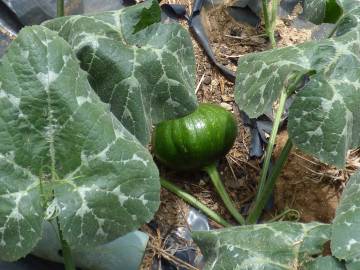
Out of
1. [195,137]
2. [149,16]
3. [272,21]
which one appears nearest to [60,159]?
[149,16]

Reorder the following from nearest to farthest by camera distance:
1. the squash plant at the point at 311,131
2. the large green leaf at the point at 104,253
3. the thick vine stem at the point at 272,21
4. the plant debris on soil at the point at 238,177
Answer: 1. the squash plant at the point at 311,131
2. the large green leaf at the point at 104,253
3. the plant debris on soil at the point at 238,177
4. the thick vine stem at the point at 272,21

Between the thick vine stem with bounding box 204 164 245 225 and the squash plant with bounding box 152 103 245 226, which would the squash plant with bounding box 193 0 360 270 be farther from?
the thick vine stem with bounding box 204 164 245 225

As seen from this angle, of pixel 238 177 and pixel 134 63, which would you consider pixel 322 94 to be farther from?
pixel 238 177

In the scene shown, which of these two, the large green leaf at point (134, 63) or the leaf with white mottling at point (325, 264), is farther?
the large green leaf at point (134, 63)

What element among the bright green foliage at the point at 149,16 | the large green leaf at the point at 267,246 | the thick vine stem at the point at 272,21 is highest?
the bright green foliage at the point at 149,16

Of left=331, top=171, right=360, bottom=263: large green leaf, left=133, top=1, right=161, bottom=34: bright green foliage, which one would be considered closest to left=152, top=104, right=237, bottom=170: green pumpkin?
left=133, top=1, right=161, bottom=34: bright green foliage

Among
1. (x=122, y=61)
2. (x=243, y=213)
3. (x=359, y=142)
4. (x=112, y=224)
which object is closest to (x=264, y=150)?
(x=243, y=213)

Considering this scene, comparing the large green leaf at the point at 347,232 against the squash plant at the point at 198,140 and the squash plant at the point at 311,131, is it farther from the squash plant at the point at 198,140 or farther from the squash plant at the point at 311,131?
the squash plant at the point at 198,140

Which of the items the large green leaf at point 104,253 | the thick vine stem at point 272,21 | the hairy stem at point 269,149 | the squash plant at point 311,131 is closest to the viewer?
the squash plant at point 311,131

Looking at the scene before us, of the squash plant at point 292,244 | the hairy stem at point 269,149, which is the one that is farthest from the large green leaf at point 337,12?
the squash plant at point 292,244
